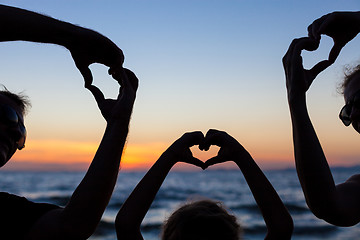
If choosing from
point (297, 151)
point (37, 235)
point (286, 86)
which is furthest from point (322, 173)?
point (37, 235)

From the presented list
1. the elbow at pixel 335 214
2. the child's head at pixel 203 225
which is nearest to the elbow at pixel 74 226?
the child's head at pixel 203 225

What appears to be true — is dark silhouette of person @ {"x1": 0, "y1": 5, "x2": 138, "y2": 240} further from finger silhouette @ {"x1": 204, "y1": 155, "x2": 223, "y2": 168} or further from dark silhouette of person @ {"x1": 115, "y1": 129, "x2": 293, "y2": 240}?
finger silhouette @ {"x1": 204, "y1": 155, "x2": 223, "y2": 168}

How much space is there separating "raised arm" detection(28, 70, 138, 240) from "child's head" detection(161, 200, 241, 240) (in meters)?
0.41

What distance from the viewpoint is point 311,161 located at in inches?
71.9

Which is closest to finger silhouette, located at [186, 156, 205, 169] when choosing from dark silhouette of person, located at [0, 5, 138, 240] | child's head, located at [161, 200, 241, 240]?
child's head, located at [161, 200, 241, 240]

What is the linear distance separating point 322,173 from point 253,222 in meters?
11.2

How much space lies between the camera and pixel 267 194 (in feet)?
6.88

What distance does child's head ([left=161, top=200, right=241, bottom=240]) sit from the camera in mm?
1983

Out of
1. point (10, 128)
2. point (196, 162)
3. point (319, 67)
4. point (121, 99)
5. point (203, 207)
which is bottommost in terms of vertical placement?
point (203, 207)

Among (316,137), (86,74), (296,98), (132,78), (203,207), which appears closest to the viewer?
(316,137)

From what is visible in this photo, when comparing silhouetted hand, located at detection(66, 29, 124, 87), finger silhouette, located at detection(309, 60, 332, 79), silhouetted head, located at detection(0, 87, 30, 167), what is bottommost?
silhouetted head, located at detection(0, 87, 30, 167)

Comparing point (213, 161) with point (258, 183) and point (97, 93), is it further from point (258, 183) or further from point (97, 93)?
point (97, 93)

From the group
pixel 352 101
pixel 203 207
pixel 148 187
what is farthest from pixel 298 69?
pixel 148 187

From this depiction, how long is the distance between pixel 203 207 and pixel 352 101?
3.64ft
